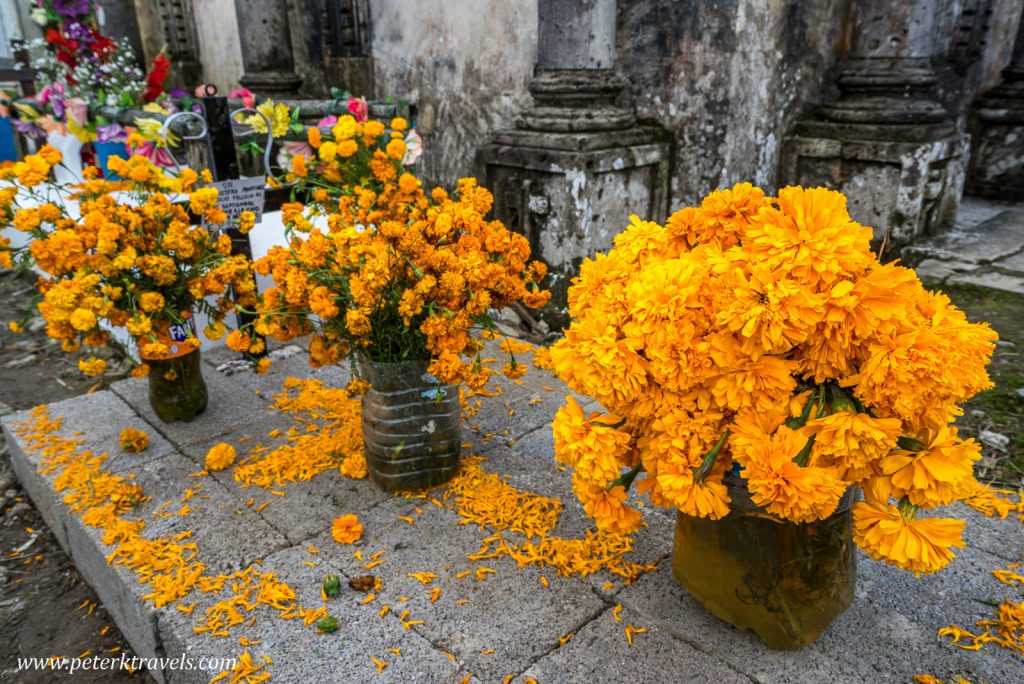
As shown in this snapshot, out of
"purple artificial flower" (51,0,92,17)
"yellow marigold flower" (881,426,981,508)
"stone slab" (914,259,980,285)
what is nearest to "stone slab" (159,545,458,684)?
"yellow marigold flower" (881,426,981,508)

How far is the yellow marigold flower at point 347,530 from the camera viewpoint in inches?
89.3

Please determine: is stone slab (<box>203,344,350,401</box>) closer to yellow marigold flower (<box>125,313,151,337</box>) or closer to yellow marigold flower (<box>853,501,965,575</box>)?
yellow marigold flower (<box>125,313,151,337</box>)

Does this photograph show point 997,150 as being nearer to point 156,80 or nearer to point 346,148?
point 346,148

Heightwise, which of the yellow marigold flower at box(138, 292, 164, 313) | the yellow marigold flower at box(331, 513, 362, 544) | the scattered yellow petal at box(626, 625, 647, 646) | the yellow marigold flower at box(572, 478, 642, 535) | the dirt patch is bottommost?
the dirt patch

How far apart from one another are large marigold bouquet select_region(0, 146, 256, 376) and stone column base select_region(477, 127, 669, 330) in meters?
1.90

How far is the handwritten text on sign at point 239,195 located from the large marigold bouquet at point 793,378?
252 cm

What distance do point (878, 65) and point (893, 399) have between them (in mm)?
4128

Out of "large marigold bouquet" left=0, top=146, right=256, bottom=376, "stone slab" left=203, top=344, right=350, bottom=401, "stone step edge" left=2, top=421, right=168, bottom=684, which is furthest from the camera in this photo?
"stone slab" left=203, top=344, right=350, bottom=401

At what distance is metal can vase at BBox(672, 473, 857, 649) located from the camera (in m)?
1.64

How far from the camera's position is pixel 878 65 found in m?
4.68

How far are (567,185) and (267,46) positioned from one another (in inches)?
163

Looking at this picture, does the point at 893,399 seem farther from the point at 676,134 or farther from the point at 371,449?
the point at 676,134

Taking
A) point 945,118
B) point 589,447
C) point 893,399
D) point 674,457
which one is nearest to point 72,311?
point 589,447

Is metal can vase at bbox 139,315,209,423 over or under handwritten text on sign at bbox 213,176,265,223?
under
